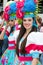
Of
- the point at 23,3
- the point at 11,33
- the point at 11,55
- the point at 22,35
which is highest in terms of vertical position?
the point at 23,3

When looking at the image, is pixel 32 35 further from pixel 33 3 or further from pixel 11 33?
pixel 11 33

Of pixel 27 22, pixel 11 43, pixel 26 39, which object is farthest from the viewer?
pixel 11 43

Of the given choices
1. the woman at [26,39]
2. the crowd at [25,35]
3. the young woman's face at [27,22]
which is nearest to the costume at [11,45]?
the crowd at [25,35]

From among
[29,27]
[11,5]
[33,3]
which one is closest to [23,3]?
[33,3]

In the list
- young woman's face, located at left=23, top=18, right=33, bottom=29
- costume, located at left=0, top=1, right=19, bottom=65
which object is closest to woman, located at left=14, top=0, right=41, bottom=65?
young woman's face, located at left=23, top=18, right=33, bottom=29

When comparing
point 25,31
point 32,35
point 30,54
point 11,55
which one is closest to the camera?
point 32,35

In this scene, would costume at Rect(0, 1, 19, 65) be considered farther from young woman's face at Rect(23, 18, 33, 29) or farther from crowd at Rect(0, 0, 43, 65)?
young woman's face at Rect(23, 18, 33, 29)

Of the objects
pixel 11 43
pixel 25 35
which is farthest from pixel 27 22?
pixel 11 43

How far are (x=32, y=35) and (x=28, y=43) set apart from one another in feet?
0.35

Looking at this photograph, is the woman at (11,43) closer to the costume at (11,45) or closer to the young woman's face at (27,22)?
the costume at (11,45)

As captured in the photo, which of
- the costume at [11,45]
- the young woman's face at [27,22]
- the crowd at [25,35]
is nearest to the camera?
the crowd at [25,35]

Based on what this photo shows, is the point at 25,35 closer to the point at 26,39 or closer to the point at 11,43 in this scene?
the point at 26,39

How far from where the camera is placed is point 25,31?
4008mm

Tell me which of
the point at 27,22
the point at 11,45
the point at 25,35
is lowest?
the point at 11,45
